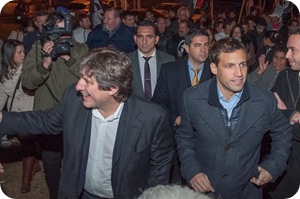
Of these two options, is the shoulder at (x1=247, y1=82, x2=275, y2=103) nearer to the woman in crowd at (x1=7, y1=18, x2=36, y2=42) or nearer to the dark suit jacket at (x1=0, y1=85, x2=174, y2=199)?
the dark suit jacket at (x1=0, y1=85, x2=174, y2=199)

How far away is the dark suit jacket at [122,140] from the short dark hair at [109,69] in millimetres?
208

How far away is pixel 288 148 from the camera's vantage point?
3312 millimetres

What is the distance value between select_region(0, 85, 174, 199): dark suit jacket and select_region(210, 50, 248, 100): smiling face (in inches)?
20.2

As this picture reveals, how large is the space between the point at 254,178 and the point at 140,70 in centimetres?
238

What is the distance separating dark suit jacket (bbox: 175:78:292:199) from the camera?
3.14 meters

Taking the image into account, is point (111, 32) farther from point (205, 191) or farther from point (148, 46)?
point (205, 191)

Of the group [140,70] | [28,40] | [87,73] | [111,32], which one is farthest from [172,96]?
[28,40]

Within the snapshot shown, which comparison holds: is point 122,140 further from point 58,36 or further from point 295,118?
point 58,36

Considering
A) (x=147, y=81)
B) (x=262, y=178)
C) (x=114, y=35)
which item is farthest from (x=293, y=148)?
(x=114, y=35)

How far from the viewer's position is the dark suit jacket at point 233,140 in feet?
10.3

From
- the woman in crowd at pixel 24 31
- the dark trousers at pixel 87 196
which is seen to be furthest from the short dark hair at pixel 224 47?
the woman in crowd at pixel 24 31

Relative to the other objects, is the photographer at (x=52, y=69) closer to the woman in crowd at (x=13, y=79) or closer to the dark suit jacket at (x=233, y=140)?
the woman in crowd at (x=13, y=79)

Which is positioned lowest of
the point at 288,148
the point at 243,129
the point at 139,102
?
the point at 288,148

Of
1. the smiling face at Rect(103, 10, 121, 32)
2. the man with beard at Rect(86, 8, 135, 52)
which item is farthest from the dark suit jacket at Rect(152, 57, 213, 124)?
the smiling face at Rect(103, 10, 121, 32)
